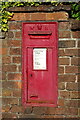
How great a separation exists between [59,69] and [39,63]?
33 centimetres

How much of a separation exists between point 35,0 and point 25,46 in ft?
2.42

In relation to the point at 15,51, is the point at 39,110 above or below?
below

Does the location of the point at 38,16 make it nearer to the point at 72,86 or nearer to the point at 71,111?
the point at 72,86

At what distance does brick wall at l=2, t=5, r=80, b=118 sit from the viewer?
3766mm

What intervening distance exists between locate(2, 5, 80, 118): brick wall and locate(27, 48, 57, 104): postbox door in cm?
11

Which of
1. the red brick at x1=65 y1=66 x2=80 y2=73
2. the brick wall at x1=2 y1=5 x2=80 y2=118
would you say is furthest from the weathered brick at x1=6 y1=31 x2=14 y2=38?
the red brick at x1=65 y1=66 x2=80 y2=73

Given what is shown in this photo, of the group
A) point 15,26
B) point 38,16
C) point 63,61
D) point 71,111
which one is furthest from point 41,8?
point 71,111

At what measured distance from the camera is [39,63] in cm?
379

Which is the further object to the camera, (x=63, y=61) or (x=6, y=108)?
(x=6, y=108)

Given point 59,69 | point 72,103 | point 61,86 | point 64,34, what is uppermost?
point 64,34

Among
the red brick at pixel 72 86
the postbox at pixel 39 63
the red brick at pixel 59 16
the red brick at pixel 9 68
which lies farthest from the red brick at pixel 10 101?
the red brick at pixel 59 16

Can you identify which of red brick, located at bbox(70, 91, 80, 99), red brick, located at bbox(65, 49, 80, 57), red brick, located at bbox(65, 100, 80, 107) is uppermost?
red brick, located at bbox(65, 49, 80, 57)

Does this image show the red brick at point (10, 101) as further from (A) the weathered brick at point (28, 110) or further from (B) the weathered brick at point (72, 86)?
(B) the weathered brick at point (72, 86)

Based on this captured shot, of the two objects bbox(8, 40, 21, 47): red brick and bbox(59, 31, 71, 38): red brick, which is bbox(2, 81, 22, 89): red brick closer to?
bbox(8, 40, 21, 47): red brick
